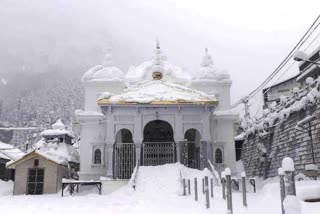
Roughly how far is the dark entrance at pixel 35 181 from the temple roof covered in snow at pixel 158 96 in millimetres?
6498

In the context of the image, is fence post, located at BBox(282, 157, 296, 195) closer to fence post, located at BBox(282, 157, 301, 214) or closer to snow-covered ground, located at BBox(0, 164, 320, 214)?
fence post, located at BBox(282, 157, 301, 214)

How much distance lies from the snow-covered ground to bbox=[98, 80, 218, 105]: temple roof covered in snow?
14.5 feet

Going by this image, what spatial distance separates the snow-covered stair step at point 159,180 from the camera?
1792cm

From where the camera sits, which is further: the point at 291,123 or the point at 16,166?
the point at 16,166

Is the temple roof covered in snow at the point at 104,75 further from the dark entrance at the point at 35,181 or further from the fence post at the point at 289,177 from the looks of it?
the fence post at the point at 289,177

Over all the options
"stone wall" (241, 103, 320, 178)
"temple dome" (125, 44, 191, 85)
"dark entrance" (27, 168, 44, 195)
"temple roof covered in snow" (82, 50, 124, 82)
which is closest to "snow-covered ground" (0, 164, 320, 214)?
"dark entrance" (27, 168, 44, 195)

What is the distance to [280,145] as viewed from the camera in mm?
24797

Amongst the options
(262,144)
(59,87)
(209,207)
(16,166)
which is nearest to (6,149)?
(16,166)

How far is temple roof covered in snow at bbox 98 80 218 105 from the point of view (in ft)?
75.9

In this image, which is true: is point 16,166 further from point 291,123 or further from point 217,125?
point 291,123

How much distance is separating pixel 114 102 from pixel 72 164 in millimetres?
9518

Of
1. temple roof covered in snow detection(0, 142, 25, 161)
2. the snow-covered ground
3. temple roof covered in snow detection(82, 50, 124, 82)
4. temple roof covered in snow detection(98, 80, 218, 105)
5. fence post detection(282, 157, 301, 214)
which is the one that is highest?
temple roof covered in snow detection(82, 50, 124, 82)

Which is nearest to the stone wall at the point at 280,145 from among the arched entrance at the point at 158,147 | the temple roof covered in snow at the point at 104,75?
the arched entrance at the point at 158,147

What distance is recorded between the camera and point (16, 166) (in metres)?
24.3
